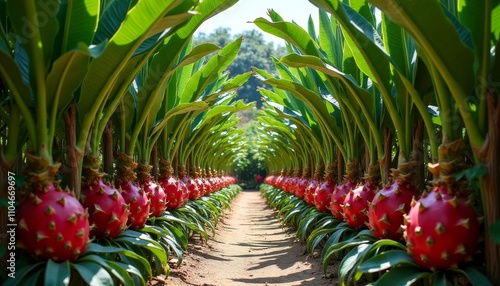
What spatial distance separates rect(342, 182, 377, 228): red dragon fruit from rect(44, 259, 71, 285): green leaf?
207 cm

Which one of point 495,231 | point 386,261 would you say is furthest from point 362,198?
point 495,231

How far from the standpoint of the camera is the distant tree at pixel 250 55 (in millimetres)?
60609

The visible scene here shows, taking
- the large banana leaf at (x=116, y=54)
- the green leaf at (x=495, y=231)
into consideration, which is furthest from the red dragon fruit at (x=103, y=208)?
the green leaf at (x=495, y=231)

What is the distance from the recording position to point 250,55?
68.0 meters

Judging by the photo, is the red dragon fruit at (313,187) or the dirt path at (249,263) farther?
the red dragon fruit at (313,187)

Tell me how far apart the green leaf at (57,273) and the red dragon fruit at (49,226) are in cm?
5

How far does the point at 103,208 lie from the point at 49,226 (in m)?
0.69

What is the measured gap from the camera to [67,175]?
8.33 feet

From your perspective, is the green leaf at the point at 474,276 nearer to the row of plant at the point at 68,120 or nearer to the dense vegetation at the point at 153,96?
the dense vegetation at the point at 153,96

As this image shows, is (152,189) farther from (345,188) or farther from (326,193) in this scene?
(326,193)

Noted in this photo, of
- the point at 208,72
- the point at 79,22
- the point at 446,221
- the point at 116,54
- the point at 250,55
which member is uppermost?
the point at 250,55

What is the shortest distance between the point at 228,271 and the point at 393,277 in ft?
8.66

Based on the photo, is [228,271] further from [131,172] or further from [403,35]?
[403,35]

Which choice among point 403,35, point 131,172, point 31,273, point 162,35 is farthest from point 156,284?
point 403,35
